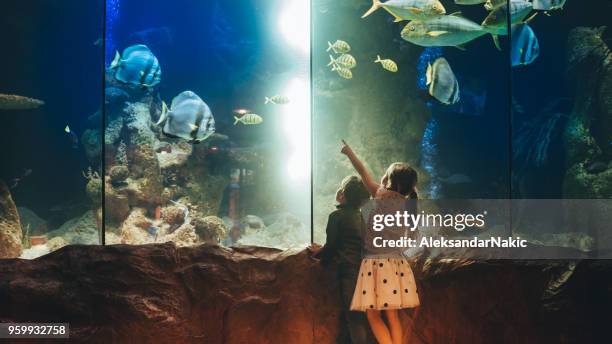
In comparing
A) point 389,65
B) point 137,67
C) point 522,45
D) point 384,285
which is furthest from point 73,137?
point 522,45

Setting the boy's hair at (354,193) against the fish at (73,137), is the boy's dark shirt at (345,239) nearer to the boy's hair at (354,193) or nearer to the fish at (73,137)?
the boy's hair at (354,193)

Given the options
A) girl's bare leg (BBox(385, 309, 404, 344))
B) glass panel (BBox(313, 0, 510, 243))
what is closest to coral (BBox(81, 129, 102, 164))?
glass panel (BBox(313, 0, 510, 243))

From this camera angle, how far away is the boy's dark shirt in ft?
10.9

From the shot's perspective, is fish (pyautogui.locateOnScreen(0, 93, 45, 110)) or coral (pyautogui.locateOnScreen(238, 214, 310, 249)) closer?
coral (pyautogui.locateOnScreen(238, 214, 310, 249))

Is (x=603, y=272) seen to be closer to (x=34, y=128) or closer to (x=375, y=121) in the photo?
(x=375, y=121)

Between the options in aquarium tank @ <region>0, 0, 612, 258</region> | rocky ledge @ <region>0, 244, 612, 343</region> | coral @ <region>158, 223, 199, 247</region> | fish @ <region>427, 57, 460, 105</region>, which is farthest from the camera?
coral @ <region>158, 223, 199, 247</region>

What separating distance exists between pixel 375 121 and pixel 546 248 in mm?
1985

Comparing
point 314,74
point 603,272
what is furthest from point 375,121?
point 603,272

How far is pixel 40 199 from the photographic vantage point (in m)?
5.20

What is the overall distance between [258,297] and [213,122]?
1.92 meters

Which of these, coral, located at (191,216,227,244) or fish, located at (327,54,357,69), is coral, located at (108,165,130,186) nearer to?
coral, located at (191,216,227,244)

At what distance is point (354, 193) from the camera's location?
339 centimetres

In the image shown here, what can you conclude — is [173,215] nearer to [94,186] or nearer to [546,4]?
[94,186]

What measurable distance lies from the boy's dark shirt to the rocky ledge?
0.16m
